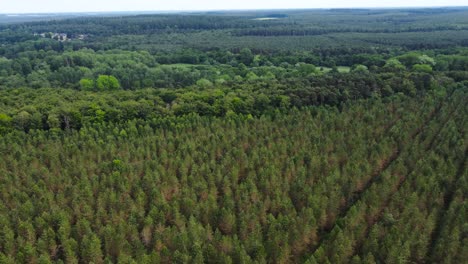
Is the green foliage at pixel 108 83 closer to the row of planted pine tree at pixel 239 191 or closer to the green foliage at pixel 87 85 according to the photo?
the green foliage at pixel 87 85

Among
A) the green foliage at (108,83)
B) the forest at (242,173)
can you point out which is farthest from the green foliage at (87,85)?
the forest at (242,173)

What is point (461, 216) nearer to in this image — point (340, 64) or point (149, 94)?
point (149, 94)

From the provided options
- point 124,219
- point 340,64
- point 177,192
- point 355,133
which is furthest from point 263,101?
point 340,64

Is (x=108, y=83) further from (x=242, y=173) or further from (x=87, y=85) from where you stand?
(x=242, y=173)

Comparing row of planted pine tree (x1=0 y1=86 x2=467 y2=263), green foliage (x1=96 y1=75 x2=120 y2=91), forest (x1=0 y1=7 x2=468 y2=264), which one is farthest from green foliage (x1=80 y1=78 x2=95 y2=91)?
row of planted pine tree (x1=0 y1=86 x2=467 y2=263)

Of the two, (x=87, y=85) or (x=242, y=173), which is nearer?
(x=242, y=173)

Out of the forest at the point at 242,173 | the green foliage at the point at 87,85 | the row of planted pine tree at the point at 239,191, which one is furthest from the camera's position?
the green foliage at the point at 87,85

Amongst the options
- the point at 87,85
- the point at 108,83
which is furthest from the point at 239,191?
the point at 87,85

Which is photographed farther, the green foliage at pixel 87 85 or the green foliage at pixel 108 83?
the green foliage at pixel 108 83
